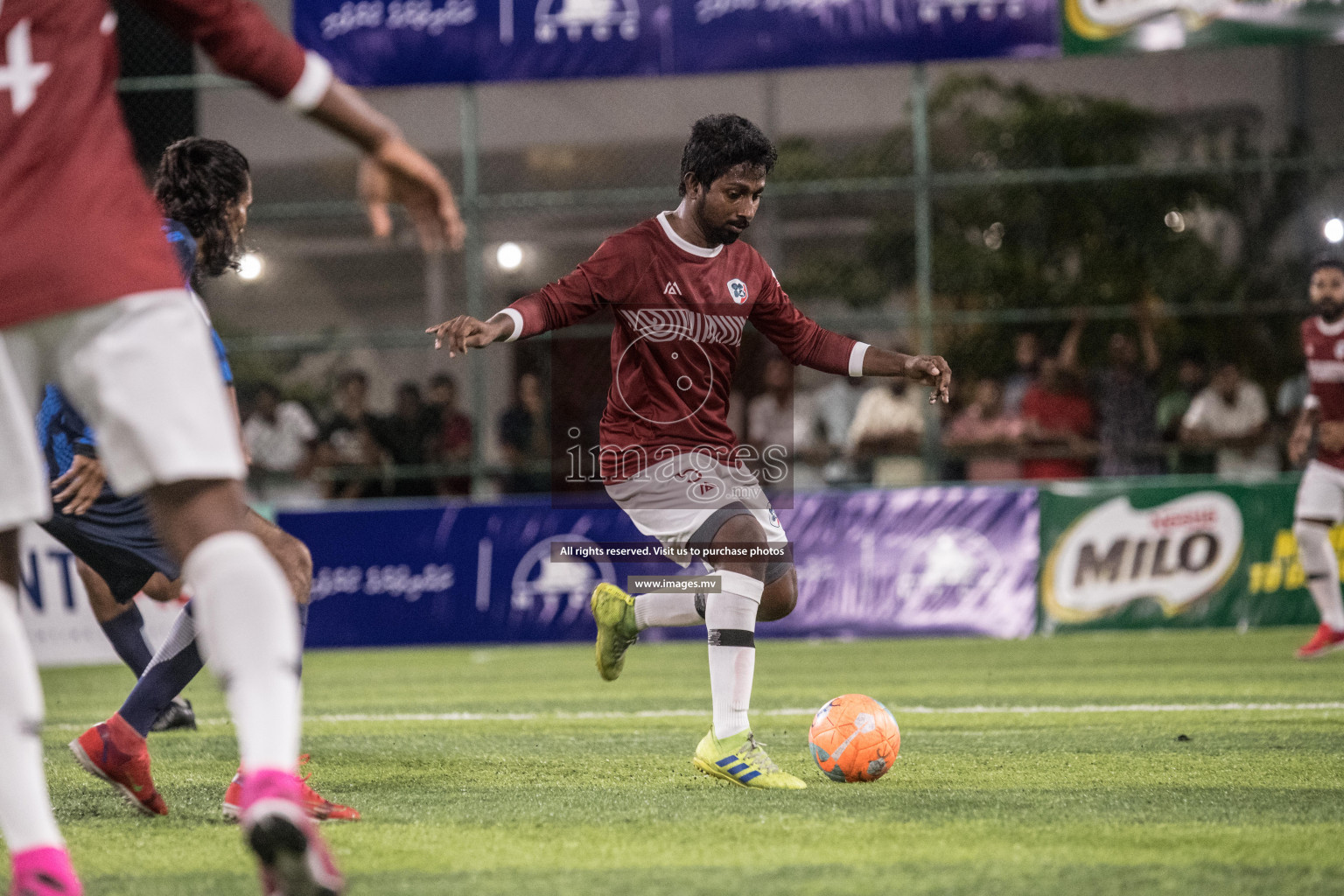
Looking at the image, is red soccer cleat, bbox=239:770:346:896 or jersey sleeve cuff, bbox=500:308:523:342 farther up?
jersey sleeve cuff, bbox=500:308:523:342

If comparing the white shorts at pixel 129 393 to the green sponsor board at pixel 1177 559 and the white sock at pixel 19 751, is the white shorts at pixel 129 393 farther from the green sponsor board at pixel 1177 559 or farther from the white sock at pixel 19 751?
the green sponsor board at pixel 1177 559

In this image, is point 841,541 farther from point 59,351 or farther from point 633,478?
point 59,351

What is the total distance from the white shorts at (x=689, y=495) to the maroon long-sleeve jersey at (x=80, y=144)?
252 cm

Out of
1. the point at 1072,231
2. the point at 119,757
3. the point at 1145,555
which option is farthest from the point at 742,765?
the point at 1072,231

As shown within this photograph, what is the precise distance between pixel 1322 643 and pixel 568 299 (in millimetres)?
6398

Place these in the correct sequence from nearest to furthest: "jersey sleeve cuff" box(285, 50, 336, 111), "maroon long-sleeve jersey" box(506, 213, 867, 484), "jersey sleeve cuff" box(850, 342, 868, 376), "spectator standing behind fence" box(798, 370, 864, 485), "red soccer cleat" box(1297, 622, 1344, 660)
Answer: "jersey sleeve cuff" box(285, 50, 336, 111) → "maroon long-sleeve jersey" box(506, 213, 867, 484) → "jersey sleeve cuff" box(850, 342, 868, 376) → "red soccer cleat" box(1297, 622, 1344, 660) → "spectator standing behind fence" box(798, 370, 864, 485)

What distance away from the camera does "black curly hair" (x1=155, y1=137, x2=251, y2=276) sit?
14.5 ft

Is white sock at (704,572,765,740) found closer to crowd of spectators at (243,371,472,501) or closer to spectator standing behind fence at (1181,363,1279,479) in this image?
crowd of spectators at (243,371,472,501)

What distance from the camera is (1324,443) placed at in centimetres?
998

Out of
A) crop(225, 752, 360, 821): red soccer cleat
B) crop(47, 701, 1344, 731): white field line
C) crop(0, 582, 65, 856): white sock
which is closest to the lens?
crop(0, 582, 65, 856): white sock

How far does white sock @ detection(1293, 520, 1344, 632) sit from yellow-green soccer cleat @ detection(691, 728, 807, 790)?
611 cm

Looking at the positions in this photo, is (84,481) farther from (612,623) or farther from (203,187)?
(612,623)

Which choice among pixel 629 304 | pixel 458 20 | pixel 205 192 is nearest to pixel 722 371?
pixel 629 304

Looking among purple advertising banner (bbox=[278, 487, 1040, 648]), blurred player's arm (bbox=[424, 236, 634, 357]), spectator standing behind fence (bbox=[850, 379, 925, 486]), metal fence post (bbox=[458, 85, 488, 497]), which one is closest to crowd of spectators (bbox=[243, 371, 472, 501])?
metal fence post (bbox=[458, 85, 488, 497])
